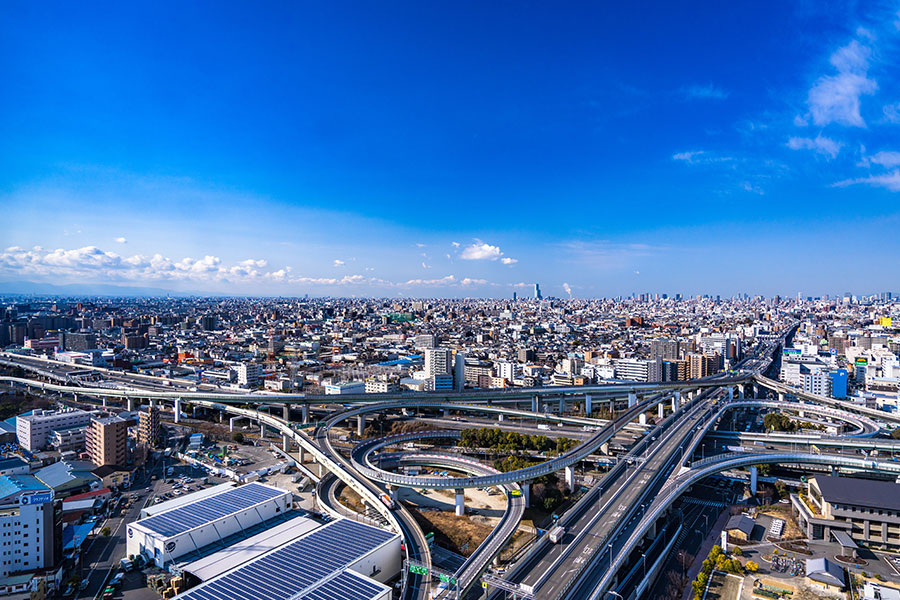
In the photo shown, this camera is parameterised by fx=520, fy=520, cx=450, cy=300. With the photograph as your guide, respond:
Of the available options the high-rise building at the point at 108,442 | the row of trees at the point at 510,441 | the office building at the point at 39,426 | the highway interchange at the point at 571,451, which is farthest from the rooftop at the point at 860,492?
the office building at the point at 39,426

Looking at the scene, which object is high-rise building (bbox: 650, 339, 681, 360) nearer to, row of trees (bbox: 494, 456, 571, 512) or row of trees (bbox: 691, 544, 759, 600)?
row of trees (bbox: 494, 456, 571, 512)

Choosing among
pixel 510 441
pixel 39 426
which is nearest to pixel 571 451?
pixel 510 441

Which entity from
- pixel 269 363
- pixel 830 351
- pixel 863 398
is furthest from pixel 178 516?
pixel 830 351

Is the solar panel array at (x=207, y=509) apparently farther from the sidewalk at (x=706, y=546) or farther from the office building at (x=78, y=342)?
the office building at (x=78, y=342)

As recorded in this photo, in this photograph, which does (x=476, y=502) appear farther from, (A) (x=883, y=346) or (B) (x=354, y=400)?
(A) (x=883, y=346)

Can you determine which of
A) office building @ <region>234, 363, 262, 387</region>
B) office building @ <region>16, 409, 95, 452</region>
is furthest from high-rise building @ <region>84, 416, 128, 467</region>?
office building @ <region>234, 363, 262, 387</region>
